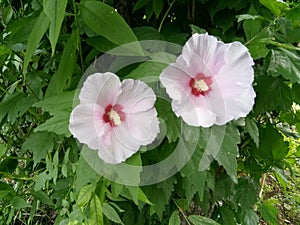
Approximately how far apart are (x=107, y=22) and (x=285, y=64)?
258 millimetres

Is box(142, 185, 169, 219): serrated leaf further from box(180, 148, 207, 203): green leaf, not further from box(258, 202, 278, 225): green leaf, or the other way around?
box(258, 202, 278, 225): green leaf

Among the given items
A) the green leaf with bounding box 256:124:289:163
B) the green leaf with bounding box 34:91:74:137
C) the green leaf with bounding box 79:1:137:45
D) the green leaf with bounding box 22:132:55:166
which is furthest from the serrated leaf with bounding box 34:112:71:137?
the green leaf with bounding box 256:124:289:163

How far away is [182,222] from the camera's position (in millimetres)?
908

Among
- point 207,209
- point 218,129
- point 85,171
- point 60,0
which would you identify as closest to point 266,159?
point 207,209

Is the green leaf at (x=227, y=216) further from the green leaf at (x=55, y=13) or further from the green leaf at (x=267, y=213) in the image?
the green leaf at (x=55, y=13)

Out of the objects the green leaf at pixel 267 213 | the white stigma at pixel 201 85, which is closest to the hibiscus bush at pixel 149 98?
the white stigma at pixel 201 85

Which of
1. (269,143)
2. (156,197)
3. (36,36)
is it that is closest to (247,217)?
(269,143)

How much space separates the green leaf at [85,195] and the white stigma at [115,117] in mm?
93

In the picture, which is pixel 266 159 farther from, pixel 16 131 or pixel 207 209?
pixel 16 131

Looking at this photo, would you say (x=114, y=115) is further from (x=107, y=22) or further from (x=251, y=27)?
(x=251, y=27)

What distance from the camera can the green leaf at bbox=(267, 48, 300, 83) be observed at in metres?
0.61

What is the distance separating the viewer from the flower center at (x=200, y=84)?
496 mm

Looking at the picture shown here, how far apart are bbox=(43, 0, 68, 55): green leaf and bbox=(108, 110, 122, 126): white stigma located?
10cm

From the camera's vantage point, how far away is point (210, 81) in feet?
1.63
